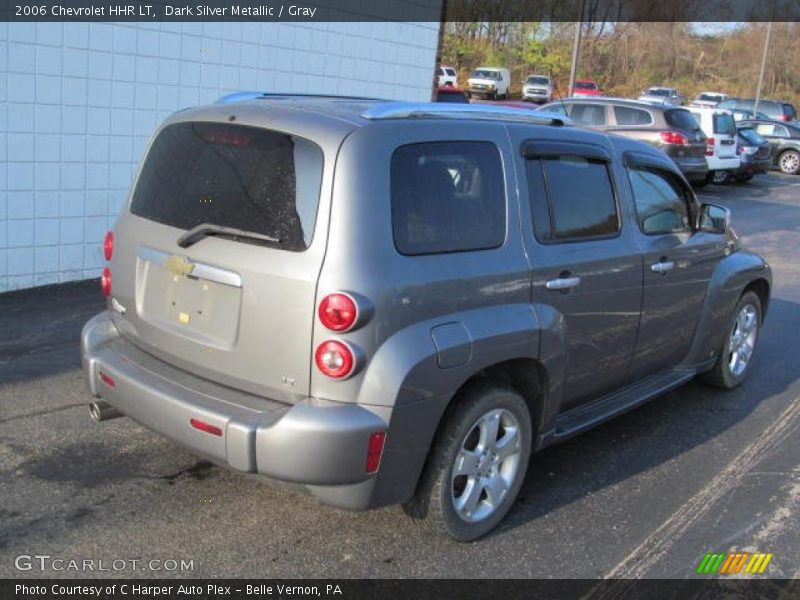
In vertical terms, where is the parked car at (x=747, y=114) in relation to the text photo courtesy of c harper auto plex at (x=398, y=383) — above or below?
above

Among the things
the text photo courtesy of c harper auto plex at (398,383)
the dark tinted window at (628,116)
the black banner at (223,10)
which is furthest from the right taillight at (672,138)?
the text photo courtesy of c harper auto plex at (398,383)

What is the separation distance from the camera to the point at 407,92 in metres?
10.6

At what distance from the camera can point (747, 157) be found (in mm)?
20719

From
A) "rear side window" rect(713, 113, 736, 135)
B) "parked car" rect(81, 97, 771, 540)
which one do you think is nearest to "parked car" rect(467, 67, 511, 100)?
"rear side window" rect(713, 113, 736, 135)

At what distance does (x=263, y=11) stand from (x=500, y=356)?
6284 mm

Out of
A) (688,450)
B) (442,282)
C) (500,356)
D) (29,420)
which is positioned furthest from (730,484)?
(29,420)

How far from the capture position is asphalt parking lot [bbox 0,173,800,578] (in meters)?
3.45

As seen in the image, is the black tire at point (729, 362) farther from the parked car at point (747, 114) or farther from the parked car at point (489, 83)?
the parked car at point (489, 83)

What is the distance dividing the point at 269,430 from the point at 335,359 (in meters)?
0.36

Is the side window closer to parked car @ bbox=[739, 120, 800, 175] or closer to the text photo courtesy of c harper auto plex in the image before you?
the text photo courtesy of c harper auto plex

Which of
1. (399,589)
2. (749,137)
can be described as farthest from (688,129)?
(399,589)

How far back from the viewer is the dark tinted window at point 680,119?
17.0m

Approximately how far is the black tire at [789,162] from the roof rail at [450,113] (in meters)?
24.9

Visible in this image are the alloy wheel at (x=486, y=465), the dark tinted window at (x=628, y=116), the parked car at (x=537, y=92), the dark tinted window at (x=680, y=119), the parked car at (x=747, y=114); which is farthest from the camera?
the parked car at (x=537, y=92)
